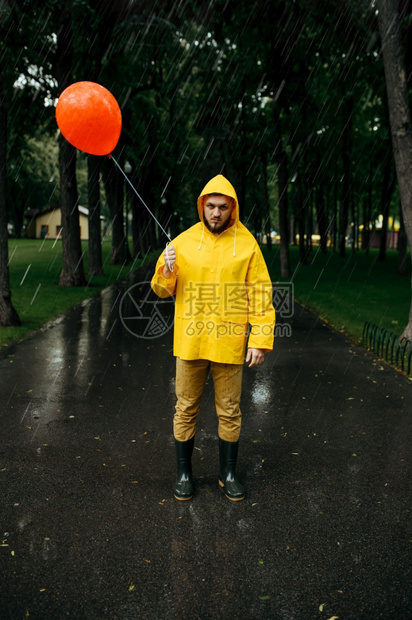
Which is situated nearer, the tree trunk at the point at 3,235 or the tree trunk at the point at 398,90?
the tree trunk at the point at 398,90

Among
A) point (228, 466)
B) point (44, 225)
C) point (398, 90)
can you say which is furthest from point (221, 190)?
point (44, 225)

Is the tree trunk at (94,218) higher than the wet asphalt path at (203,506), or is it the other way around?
the tree trunk at (94,218)

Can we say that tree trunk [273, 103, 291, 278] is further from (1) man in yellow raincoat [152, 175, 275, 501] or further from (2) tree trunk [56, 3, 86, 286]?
(1) man in yellow raincoat [152, 175, 275, 501]

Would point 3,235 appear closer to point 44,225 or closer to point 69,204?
point 69,204

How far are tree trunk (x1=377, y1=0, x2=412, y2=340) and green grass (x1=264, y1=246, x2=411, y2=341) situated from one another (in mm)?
3034

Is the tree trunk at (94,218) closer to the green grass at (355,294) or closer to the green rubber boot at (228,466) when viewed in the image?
the green grass at (355,294)

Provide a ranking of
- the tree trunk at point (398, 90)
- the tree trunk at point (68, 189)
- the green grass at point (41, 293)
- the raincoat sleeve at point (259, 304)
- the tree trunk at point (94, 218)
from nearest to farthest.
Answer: the raincoat sleeve at point (259, 304)
the tree trunk at point (398, 90)
the green grass at point (41, 293)
the tree trunk at point (68, 189)
the tree trunk at point (94, 218)

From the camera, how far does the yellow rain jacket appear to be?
12.6 ft

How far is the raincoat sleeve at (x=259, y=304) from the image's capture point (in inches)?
155

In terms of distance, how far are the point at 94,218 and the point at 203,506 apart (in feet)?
62.3

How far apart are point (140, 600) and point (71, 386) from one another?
428cm

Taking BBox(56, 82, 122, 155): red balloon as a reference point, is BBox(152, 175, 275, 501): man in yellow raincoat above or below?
below

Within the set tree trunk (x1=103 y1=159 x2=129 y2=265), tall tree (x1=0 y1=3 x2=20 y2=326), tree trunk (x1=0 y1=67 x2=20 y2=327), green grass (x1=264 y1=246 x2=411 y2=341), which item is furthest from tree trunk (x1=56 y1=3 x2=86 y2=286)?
tree trunk (x1=103 y1=159 x2=129 y2=265)

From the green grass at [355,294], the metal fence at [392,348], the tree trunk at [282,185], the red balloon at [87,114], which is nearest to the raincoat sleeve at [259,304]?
the red balloon at [87,114]
